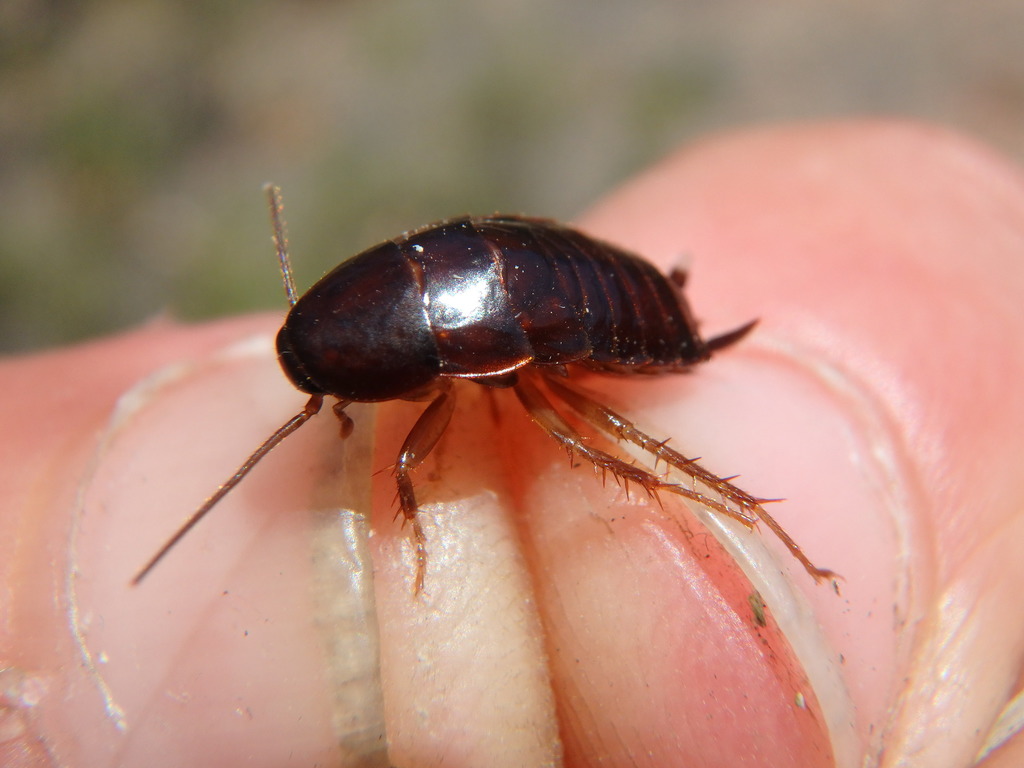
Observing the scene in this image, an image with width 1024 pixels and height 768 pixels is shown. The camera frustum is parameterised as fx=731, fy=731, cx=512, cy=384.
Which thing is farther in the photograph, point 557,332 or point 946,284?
point 946,284

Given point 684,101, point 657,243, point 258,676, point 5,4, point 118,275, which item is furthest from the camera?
point 5,4

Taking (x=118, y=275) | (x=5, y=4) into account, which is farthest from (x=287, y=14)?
(x=118, y=275)

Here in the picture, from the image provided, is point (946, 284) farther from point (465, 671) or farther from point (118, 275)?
point (118, 275)

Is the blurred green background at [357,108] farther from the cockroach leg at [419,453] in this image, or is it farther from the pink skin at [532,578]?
the cockroach leg at [419,453]

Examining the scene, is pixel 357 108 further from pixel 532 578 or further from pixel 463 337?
pixel 532 578

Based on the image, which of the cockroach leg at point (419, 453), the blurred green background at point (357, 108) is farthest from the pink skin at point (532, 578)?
the blurred green background at point (357, 108)

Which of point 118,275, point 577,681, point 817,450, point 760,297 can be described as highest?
point 760,297
